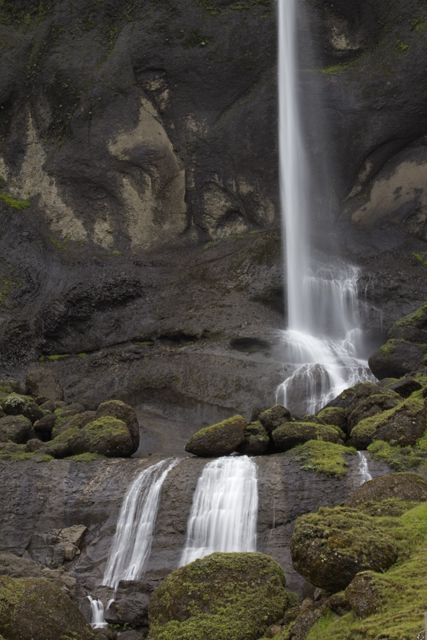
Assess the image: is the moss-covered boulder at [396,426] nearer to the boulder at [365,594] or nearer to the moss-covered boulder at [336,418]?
the moss-covered boulder at [336,418]

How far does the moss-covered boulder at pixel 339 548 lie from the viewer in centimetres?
818

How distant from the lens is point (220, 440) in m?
15.6

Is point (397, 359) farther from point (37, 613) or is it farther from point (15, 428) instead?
point (37, 613)

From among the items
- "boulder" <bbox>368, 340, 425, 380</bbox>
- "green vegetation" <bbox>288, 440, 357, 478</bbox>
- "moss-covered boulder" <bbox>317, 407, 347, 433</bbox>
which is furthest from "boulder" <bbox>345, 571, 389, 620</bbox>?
"boulder" <bbox>368, 340, 425, 380</bbox>

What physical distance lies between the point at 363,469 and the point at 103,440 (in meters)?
6.94

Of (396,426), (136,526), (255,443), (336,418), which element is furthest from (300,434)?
(136,526)

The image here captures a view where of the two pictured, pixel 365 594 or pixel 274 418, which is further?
pixel 274 418

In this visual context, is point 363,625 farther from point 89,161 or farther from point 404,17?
point 404,17

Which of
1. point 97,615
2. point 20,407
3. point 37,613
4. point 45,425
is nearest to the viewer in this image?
point 37,613

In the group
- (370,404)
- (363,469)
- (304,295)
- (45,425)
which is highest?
(304,295)

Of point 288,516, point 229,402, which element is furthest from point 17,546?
point 229,402

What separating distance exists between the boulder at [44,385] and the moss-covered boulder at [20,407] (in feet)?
8.23

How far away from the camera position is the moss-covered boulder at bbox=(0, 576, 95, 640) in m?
8.82

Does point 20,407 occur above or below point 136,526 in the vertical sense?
above
